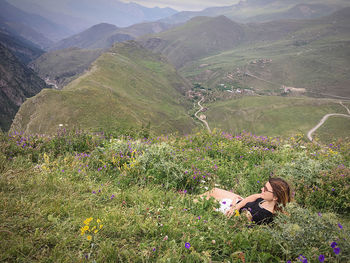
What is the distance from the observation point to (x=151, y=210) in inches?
140

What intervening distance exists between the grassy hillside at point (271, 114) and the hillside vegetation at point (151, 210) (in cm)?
13942

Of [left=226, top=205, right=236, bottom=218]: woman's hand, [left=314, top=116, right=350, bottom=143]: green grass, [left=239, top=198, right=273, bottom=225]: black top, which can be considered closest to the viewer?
[left=239, top=198, right=273, bottom=225]: black top

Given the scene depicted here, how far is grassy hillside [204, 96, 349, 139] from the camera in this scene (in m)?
143

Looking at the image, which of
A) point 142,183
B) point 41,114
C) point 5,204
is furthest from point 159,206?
point 41,114

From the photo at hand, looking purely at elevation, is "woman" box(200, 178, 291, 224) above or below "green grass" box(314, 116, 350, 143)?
above

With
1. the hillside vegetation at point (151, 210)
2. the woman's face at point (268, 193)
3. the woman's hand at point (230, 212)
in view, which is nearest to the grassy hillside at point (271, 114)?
the hillside vegetation at point (151, 210)

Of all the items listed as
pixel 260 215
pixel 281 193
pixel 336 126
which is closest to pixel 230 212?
pixel 260 215

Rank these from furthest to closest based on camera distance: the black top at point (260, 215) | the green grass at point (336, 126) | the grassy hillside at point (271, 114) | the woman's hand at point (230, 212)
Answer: the grassy hillside at point (271, 114) → the green grass at point (336, 126) → the woman's hand at point (230, 212) → the black top at point (260, 215)

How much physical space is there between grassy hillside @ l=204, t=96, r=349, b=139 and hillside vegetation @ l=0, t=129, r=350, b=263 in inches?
5489

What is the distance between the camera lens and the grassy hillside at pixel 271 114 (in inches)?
5635

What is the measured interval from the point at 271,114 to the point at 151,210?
173745 millimetres

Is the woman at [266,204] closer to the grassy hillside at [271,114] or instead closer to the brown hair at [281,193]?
the brown hair at [281,193]

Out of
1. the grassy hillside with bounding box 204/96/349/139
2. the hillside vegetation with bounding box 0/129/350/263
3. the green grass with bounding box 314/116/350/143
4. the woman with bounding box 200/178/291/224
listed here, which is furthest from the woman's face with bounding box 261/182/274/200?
the grassy hillside with bounding box 204/96/349/139

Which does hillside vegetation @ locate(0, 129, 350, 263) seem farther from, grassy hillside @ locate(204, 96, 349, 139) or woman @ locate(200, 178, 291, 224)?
grassy hillside @ locate(204, 96, 349, 139)
